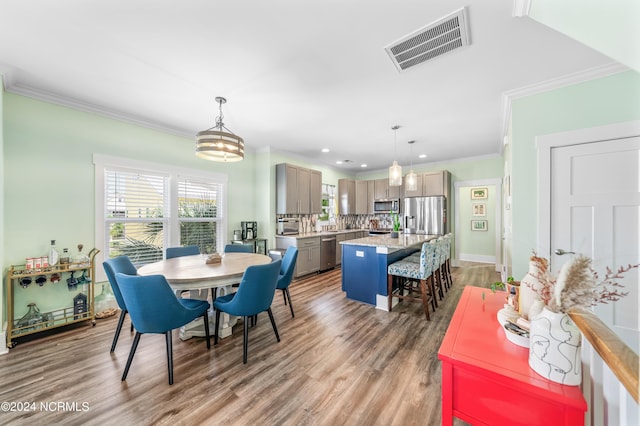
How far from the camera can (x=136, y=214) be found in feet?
11.6

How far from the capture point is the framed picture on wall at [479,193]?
690 centimetres

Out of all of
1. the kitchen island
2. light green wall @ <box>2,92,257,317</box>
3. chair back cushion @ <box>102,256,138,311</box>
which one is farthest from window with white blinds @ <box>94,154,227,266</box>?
Answer: the kitchen island

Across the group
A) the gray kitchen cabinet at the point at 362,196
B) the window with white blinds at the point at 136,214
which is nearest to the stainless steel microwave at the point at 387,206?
the gray kitchen cabinet at the point at 362,196

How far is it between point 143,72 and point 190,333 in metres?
2.72

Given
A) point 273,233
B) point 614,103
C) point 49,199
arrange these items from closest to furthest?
point 614,103 → point 49,199 → point 273,233

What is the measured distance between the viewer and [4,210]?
8.29ft

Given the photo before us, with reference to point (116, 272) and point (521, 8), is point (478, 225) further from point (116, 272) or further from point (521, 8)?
point (116, 272)

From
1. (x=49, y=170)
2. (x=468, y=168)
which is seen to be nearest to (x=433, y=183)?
(x=468, y=168)

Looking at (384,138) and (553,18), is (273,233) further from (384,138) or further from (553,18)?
(553,18)

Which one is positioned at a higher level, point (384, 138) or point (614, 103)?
point (384, 138)

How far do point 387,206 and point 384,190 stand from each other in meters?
0.46

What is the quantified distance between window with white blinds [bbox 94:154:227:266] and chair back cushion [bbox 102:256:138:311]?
0.98 meters

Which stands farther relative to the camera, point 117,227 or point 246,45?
point 117,227

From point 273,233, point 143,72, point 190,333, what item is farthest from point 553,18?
point 273,233
